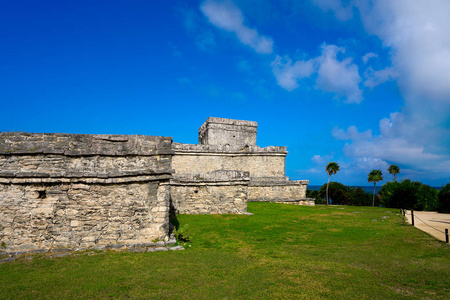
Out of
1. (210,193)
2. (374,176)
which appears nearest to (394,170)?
(374,176)

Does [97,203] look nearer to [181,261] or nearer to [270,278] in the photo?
[181,261]

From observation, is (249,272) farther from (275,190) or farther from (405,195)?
(405,195)

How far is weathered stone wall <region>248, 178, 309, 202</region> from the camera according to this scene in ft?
75.5

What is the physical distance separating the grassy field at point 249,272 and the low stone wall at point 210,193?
14.4 ft

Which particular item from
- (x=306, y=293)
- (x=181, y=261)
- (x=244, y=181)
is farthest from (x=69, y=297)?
(x=244, y=181)

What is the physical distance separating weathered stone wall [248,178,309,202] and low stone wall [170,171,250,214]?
8.25 meters

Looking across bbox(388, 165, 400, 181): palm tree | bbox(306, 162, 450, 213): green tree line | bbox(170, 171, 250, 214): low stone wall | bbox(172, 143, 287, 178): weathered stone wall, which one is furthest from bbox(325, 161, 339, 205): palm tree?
bbox(170, 171, 250, 214): low stone wall

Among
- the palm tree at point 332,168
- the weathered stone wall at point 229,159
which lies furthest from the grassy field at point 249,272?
the palm tree at point 332,168

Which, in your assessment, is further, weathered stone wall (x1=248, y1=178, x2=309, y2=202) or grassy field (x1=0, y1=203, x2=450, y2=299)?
weathered stone wall (x1=248, y1=178, x2=309, y2=202)

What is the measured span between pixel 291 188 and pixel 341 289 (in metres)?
19.4

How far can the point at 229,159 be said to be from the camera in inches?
933

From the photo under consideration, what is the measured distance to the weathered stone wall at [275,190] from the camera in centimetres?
2300

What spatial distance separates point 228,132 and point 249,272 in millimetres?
20585

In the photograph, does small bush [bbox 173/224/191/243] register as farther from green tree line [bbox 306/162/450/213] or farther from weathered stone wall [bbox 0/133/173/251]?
green tree line [bbox 306/162/450/213]
